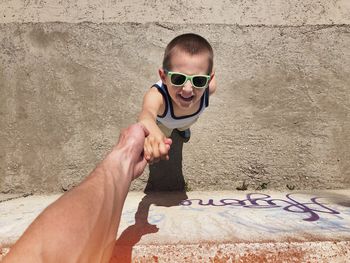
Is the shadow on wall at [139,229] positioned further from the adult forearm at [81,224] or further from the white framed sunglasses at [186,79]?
the white framed sunglasses at [186,79]

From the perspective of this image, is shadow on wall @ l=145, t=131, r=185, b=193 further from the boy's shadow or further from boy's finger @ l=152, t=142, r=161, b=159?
boy's finger @ l=152, t=142, r=161, b=159

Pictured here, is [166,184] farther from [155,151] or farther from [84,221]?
[84,221]

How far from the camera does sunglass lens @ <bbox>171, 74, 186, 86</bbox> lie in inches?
93.9

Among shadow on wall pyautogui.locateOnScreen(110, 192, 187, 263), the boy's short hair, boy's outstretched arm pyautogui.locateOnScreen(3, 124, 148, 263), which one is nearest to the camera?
boy's outstretched arm pyautogui.locateOnScreen(3, 124, 148, 263)

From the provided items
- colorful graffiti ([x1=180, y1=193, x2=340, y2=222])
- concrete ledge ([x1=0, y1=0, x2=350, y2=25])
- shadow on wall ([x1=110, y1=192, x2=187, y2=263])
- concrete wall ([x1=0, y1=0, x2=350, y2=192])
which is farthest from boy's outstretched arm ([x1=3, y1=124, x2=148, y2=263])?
concrete ledge ([x1=0, y1=0, x2=350, y2=25])

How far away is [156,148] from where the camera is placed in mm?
1979

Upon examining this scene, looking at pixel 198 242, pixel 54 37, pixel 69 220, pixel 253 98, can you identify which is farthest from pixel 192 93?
pixel 54 37

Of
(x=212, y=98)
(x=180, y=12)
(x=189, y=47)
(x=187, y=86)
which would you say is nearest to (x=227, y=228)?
(x=187, y=86)

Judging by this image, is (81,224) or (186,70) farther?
(186,70)

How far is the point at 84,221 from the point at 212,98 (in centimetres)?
240

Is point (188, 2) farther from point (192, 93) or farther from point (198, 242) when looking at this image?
point (198, 242)

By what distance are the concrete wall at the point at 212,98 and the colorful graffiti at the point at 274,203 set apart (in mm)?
420

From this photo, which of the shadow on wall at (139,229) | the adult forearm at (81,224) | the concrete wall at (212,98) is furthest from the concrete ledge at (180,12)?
the adult forearm at (81,224)

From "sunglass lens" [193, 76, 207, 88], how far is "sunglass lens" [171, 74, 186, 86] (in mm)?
68
